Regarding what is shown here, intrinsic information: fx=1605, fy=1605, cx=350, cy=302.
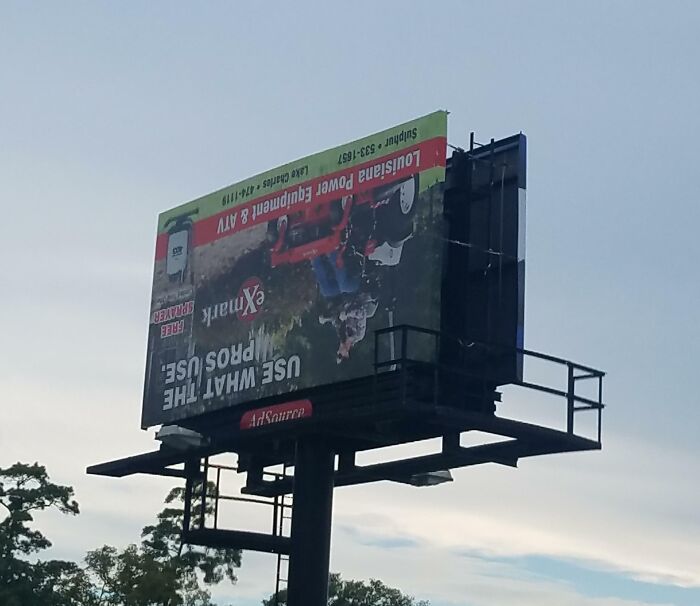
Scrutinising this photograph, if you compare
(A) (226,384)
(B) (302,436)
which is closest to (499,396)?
(B) (302,436)

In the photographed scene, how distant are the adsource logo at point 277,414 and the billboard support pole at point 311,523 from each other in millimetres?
619

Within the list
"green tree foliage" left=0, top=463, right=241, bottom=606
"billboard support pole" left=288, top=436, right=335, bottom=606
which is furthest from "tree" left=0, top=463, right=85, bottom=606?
"billboard support pole" left=288, top=436, right=335, bottom=606

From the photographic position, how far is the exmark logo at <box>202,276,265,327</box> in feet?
91.7

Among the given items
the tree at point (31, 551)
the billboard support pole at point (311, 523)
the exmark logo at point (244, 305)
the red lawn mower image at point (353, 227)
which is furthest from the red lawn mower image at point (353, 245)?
the tree at point (31, 551)

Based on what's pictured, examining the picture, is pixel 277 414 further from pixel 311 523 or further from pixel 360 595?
pixel 360 595

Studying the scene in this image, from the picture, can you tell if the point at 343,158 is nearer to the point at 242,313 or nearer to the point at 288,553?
the point at 242,313

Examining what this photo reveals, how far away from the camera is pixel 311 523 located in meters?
26.8

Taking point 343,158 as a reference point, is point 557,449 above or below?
below

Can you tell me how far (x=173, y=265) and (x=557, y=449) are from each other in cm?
871

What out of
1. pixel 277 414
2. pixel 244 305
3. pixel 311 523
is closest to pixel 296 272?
pixel 244 305

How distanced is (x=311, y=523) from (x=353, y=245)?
471 centimetres

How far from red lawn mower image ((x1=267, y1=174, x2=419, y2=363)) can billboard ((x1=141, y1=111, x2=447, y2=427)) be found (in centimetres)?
2

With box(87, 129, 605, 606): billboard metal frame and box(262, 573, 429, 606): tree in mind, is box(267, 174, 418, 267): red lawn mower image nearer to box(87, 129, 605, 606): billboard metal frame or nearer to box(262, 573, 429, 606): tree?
box(87, 129, 605, 606): billboard metal frame

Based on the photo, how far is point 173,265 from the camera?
3002 cm
